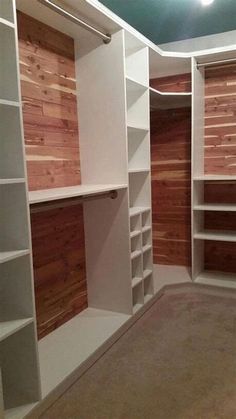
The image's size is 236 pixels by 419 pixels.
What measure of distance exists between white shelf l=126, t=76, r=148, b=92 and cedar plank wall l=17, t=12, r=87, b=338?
1.44 feet

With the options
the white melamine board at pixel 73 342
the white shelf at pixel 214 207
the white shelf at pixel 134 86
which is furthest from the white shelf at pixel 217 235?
the white shelf at pixel 134 86

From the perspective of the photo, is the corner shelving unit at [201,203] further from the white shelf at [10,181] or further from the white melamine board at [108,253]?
the white shelf at [10,181]

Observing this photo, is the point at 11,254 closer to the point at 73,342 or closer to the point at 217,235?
the point at 73,342

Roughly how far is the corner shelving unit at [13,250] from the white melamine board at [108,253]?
1097mm

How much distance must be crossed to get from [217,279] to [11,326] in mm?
2349

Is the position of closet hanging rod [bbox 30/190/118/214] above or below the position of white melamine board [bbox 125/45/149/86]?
below

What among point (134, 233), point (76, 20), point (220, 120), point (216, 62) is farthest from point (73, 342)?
point (216, 62)

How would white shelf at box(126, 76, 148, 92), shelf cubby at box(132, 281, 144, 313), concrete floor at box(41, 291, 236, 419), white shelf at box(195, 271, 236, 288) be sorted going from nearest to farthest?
concrete floor at box(41, 291, 236, 419)
white shelf at box(126, 76, 148, 92)
shelf cubby at box(132, 281, 144, 313)
white shelf at box(195, 271, 236, 288)

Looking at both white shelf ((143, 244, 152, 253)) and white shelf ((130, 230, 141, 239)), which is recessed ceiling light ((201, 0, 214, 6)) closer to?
white shelf ((130, 230, 141, 239))

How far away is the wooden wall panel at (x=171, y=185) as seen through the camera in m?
3.74

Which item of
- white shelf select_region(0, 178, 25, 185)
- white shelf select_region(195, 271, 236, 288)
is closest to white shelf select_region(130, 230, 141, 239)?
white shelf select_region(195, 271, 236, 288)

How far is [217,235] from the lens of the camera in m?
3.37

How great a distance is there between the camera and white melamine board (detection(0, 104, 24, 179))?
160 cm

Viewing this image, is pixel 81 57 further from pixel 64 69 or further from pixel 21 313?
pixel 21 313
